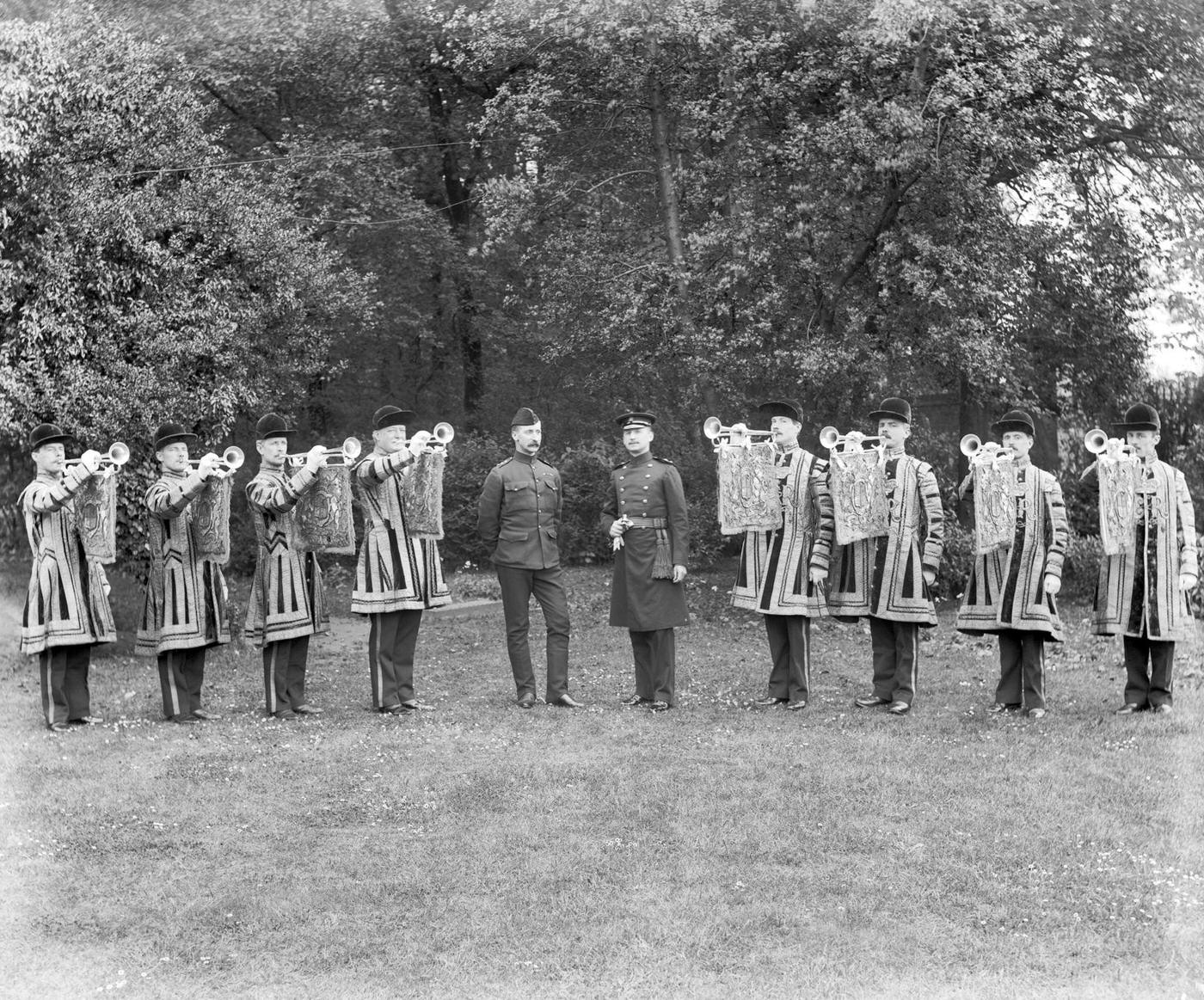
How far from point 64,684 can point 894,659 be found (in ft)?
19.9

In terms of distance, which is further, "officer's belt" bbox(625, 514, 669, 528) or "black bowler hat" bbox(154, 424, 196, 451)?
"officer's belt" bbox(625, 514, 669, 528)

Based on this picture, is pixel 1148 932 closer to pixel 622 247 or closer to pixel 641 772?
pixel 641 772

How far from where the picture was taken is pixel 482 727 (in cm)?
1005

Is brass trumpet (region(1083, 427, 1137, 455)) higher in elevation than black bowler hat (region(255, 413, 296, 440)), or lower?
lower

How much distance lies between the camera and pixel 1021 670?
1029cm

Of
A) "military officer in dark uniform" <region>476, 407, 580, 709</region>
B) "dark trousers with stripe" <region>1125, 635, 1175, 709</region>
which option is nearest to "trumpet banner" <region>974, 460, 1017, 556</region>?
"dark trousers with stripe" <region>1125, 635, 1175, 709</region>

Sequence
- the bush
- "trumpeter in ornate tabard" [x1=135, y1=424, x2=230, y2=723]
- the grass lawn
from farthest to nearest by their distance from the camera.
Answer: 1. the bush
2. "trumpeter in ornate tabard" [x1=135, y1=424, x2=230, y2=723]
3. the grass lawn

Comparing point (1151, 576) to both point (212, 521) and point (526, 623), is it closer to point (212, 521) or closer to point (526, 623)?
point (526, 623)

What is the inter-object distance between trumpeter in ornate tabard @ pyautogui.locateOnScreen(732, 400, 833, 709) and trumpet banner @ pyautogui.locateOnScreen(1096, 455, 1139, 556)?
6.46 feet

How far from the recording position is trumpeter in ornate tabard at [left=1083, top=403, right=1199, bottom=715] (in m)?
9.84

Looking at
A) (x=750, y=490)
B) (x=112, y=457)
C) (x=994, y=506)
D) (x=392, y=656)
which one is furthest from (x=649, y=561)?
(x=112, y=457)

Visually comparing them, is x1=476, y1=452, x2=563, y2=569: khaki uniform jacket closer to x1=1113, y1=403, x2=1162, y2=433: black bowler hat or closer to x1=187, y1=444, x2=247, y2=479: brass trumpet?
x1=187, y1=444, x2=247, y2=479: brass trumpet

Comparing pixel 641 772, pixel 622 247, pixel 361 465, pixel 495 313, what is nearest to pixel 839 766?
pixel 641 772

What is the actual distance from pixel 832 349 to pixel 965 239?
1.92 meters
